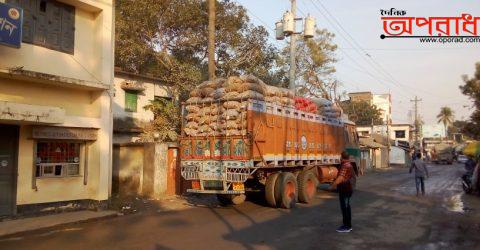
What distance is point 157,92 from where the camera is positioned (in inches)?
928

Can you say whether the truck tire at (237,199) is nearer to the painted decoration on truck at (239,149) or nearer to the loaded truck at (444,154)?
the painted decoration on truck at (239,149)

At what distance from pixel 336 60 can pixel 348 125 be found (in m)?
20.5

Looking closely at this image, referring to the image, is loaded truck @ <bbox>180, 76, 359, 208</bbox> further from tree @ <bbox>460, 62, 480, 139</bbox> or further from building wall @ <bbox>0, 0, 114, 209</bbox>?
tree @ <bbox>460, 62, 480, 139</bbox>

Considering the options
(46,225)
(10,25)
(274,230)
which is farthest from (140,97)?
(274,230)

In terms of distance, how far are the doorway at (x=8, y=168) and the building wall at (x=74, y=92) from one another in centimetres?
15

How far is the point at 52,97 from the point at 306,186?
8.44 meters

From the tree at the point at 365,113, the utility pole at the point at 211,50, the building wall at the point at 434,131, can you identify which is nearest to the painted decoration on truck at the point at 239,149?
the utility pole at the point at 211,50

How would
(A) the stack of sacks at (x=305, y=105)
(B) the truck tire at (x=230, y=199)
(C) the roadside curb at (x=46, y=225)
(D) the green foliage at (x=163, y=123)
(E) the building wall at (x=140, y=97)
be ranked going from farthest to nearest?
(E) the building wall at (x=140, y=97), (D) the green foliage at (x=163, y=123), (A) the stack of sacks at (x=305, y=105), (B) the truck tire at (x=230, y=199), (C) the roadside curb at (x=46, y=225)

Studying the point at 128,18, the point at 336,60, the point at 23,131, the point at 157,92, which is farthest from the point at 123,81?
the point at 336,60

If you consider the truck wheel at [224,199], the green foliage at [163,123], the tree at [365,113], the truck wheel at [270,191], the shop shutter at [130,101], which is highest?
the tree at [365,113]

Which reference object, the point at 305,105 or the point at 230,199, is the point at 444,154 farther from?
the point at 230,199

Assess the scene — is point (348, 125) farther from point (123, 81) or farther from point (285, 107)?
point (123, 81)

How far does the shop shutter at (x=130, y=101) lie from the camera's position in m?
22.1

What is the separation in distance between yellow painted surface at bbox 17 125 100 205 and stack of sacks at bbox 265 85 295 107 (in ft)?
18.4
